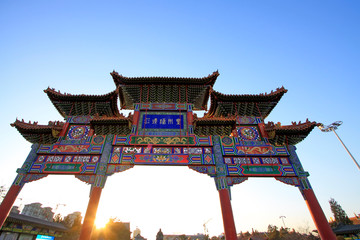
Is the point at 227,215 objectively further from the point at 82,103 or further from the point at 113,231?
the point at 113,231

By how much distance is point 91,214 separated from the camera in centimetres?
814

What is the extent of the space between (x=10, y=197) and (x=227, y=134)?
11338mm

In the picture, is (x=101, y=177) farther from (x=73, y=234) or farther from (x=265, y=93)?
(x=73, y=234)

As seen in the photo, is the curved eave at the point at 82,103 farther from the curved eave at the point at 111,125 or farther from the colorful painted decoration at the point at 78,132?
the curved eave at the point at 111,125

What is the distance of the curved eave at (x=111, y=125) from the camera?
10.3 meters

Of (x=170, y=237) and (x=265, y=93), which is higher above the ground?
(x=265, y=93)

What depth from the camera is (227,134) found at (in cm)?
1088

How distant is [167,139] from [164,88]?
365 cm

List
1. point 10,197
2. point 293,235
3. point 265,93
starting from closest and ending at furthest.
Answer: point 10,197 < point 265,93 < point 293,235

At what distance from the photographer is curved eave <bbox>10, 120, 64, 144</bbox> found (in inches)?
405

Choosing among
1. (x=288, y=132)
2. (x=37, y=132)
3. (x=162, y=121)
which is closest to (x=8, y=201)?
(x=37, y=132)

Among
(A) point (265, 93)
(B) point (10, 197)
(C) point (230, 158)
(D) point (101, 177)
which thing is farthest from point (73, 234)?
(A) point (265, 93)

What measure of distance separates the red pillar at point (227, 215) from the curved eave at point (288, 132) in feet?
14.1

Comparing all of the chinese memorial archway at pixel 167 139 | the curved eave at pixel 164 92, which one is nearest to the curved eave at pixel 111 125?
the chinese memorial archway at pixel 167 139
